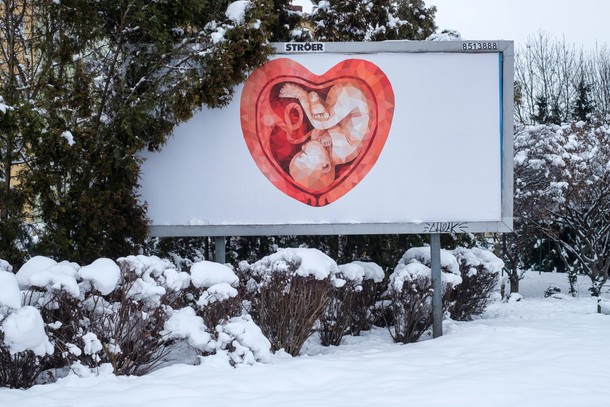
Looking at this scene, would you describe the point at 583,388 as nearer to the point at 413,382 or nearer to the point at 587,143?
the point at 413,382

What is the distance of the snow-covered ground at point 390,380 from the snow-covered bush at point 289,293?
0.30 metres

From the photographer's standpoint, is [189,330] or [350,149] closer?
[189,330]

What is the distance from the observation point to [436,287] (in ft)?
A: 29.7

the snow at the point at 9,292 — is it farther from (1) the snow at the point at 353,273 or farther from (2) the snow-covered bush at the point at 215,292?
(1) the snow at the point at 353,273

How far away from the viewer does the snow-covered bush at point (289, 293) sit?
25.0 ft

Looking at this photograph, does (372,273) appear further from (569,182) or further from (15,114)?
(569,182)

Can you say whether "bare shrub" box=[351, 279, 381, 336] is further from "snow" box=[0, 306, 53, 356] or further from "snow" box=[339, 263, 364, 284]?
"snow" box=[0, 306, 53, 356]

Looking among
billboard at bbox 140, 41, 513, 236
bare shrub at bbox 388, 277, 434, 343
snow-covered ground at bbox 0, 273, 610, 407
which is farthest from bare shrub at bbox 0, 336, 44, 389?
bare shrub at bbox 388, 277, 434, 343

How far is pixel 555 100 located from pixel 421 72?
2637 centimetres

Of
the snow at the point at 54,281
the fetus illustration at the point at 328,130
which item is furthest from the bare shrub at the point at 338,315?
the snow at the point at 54,281

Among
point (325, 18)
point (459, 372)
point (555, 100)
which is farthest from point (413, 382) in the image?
point (555, 100)

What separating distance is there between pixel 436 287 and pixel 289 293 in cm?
227

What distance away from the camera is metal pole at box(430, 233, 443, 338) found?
356 inches

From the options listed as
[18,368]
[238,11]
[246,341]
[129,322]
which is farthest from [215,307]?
[238,11]
